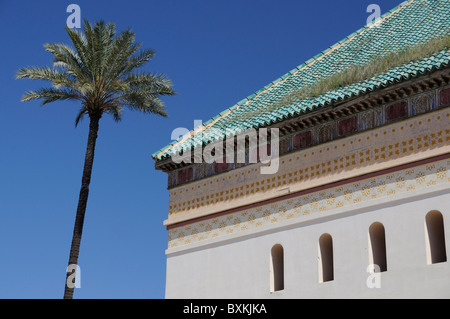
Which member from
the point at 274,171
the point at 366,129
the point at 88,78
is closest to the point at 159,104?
the point at 88,78

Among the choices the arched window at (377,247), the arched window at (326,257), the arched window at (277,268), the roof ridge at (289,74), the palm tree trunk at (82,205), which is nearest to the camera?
the arched window at (377,247)

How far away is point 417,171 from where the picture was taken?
1617 cm

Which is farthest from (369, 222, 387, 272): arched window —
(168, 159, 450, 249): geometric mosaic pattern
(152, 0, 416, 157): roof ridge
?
(152, 0, 416, 157): roof ridge

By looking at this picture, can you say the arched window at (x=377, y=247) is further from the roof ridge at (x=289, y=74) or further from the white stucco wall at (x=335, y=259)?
the roof ridge at (x=289, y=74)

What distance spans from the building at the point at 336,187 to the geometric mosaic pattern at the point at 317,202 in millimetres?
25

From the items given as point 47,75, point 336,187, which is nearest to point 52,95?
point 47,75

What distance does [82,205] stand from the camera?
771 inches

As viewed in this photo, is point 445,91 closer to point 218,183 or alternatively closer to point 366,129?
point 366,129

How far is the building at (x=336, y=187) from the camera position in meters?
16.1

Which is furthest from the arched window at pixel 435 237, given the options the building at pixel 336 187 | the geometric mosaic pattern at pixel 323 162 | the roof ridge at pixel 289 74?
the roof ridge at pixel 289 74

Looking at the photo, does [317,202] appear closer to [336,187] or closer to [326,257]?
[336,187]

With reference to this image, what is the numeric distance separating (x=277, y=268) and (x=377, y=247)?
2.41 meters

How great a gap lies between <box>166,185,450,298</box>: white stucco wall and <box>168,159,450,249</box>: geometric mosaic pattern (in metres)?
0.15

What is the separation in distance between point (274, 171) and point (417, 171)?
337 cm
